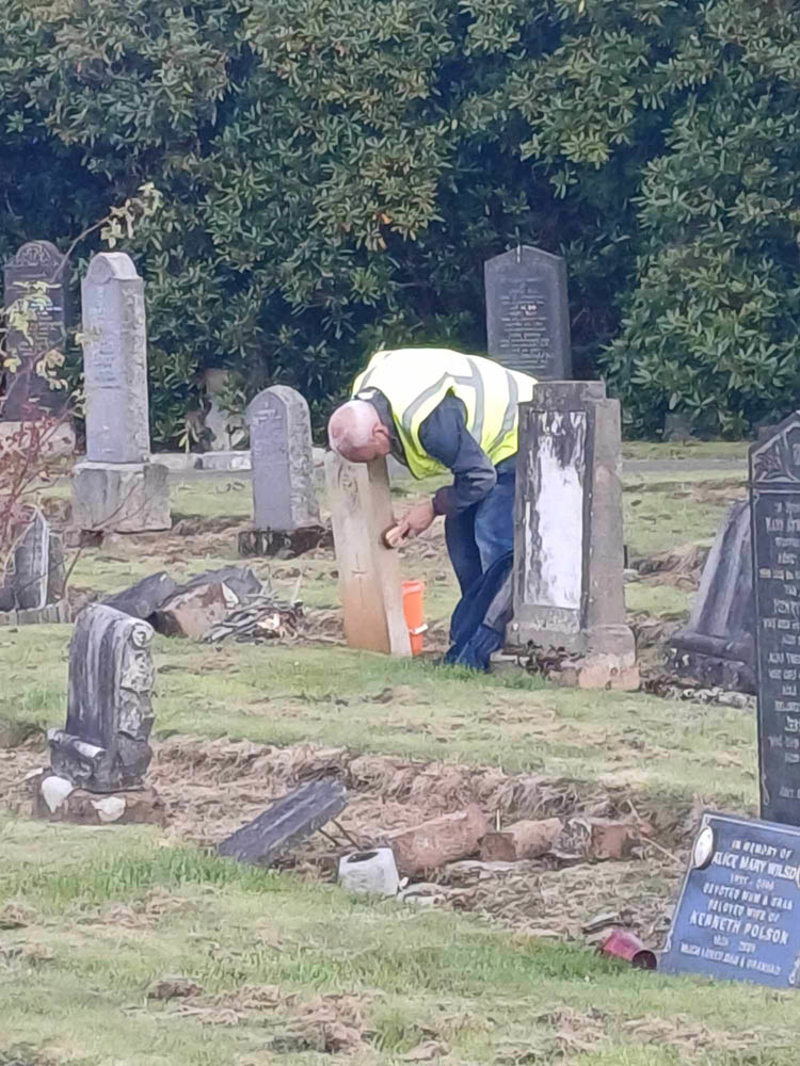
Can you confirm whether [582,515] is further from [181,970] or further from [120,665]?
[181,970]

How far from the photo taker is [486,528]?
35.4 ft

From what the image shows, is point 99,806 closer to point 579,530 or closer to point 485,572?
point 579,530

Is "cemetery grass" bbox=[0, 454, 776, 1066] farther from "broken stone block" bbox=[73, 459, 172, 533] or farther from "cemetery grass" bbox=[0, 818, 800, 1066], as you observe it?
"broken stone block" bbox=[73, 459, 172, 533]

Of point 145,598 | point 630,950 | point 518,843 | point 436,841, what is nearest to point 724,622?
point 145,598

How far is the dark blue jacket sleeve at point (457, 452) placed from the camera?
10148mm

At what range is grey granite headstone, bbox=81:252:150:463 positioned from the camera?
53.9 ft

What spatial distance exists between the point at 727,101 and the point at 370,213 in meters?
3.85

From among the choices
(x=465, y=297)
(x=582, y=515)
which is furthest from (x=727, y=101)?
(x=582, y=515)

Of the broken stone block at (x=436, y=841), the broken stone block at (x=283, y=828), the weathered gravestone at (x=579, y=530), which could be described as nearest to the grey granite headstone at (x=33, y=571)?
the weathered gravestone at (x=579, y=530)

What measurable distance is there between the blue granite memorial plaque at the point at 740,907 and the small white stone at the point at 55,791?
263cm

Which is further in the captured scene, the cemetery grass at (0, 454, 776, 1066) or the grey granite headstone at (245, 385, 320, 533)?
the grey granite headstone at (245, 385, 320, 533)

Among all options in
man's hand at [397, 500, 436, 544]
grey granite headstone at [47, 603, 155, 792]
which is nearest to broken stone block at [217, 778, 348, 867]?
grey granite headstone at [47, 603, 155, 792]

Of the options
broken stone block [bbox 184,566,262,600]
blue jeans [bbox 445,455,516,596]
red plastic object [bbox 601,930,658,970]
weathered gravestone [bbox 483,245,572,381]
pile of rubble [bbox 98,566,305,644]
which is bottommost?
red plastic object [bbox 601,930,658,970]

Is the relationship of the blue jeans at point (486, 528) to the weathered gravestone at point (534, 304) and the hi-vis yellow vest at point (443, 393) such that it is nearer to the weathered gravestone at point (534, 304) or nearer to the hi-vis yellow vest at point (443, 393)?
the hi-vis yellow vest at point (443, 393)
